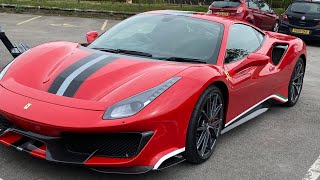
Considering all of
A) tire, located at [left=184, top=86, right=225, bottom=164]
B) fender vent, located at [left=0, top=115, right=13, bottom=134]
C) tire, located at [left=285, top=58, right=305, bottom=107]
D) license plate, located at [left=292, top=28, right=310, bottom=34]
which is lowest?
license plate, located at [left=292, top=28, right=310, bottom=34]

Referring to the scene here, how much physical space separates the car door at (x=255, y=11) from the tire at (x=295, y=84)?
302 inches

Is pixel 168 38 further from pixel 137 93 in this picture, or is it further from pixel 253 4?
pixel 253 4

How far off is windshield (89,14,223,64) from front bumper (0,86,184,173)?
1.13 m

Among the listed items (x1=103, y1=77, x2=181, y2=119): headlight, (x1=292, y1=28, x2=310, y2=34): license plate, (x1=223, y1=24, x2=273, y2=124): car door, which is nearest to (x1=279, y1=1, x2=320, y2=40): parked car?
(x1=292, y1=28, x2=310, y2=34): license plate

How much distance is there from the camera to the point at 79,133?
9.99 ft

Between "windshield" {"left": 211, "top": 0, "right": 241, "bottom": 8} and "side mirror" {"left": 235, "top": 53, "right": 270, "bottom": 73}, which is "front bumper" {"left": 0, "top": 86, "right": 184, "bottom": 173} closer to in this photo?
"side mirror" {"left": 235, "top": 53, "right": 270, "bottom": 73}

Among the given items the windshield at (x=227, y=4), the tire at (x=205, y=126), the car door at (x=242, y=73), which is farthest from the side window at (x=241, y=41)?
the windshield at (x=227, y=4)

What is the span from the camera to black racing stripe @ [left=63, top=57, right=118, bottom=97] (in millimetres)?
3332

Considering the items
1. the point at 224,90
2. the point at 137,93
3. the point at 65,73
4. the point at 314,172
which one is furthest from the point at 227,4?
the point at 137,93

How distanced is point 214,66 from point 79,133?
1459 mm

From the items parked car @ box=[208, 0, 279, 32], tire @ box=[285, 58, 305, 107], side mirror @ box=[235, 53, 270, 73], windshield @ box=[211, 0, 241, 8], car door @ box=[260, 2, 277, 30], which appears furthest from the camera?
car door @ box=[260, 2, 277, 30]

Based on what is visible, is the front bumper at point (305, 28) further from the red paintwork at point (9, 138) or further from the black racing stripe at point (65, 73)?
the red paintwork at point (9, 138)

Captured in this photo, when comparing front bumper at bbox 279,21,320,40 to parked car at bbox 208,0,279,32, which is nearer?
front bumper at bbox 279,21,320,40

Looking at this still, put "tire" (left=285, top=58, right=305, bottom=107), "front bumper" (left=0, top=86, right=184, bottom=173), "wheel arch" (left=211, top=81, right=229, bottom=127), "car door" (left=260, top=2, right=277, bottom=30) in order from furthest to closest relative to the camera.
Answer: "car door" (left=260, top=2, right=277, bottom=30) < "tire" (left=285, top=58, right=305, bottom=107) < "wheel arch" (left=211, top=81, right=229, bottom=127) < "front bumper" (left=0, top=86, right=184, bottom=173)
